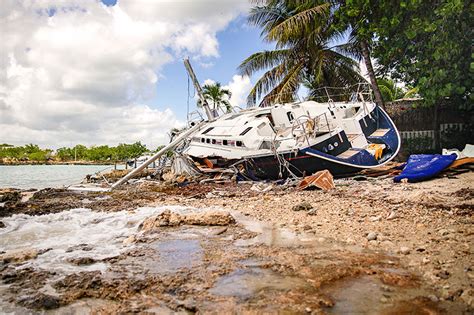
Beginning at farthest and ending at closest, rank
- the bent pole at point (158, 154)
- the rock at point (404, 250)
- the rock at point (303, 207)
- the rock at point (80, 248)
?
the bent pole at point (158, 154) < the rock at point (303, 207) < the rock at point (80, 248) < the rock at point (404, 250)

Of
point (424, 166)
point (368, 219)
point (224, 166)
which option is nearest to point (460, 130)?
point (424, 166)

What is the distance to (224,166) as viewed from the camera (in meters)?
14.3

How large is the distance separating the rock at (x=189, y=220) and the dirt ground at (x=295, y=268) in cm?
6

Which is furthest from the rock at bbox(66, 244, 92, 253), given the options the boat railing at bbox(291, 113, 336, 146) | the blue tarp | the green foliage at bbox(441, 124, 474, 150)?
the green foliage at bbox(441, 124, 474, 150)

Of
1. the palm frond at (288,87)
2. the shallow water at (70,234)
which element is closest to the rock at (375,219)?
the shallow water at (70,234)

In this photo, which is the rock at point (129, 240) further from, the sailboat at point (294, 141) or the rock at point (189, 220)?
the sailboat at point (294, 141)

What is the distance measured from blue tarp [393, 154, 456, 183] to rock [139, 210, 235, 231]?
5949 mm

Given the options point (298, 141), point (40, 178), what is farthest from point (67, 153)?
point (298, 141)

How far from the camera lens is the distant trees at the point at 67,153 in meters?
A: 85.2

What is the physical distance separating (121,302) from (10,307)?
104cm

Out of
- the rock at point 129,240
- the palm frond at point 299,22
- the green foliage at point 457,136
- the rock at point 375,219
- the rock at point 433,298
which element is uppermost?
the palm frond at point 299,22

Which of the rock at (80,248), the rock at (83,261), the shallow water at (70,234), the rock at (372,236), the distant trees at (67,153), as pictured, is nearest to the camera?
the rock at (83,261)

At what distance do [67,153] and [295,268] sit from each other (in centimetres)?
9958

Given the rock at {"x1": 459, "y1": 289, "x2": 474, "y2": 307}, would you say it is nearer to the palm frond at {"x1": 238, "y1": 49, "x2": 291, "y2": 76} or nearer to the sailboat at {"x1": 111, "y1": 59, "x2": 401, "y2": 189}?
the sailboat at {"x1": 111, "y1": 59, "x2": 401, "y2": 189}
